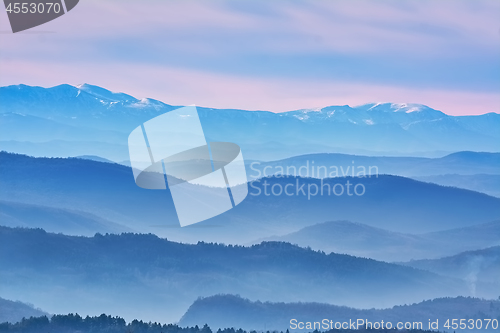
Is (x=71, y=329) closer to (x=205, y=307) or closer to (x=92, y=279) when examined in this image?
(x=205, y=307)

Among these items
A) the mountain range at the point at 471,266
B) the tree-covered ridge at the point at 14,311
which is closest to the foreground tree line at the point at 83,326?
the tree-covered ridge at the point at 14,311

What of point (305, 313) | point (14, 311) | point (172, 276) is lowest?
point (172, 276)

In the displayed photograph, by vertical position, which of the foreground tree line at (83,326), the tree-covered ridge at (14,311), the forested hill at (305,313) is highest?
the foreground tree line at (83,326)

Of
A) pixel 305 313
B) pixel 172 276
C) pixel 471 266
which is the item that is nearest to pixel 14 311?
pixel 305 313

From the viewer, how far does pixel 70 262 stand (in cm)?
13888

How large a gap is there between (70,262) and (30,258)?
8.00 m

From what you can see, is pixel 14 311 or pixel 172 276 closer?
pixel 14 311

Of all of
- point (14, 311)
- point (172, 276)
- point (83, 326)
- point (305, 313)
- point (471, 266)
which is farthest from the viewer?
point (471, 266)

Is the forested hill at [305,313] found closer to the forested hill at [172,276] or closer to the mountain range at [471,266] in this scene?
the forested hill at [172,276]

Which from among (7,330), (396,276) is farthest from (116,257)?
(7,330)

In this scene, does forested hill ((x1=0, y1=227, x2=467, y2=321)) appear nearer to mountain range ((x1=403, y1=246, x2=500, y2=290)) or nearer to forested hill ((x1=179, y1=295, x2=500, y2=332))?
mountain range ((x1=403, y1=246, x2=500, y2=290))

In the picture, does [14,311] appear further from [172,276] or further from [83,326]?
[172,276]

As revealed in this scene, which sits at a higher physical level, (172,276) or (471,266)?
(172,276)

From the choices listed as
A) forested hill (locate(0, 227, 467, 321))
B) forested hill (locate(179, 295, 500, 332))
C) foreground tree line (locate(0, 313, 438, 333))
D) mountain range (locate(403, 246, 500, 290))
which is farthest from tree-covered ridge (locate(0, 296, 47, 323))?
mountain range (locate(403, 246, 500, 290))
